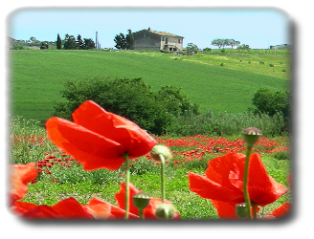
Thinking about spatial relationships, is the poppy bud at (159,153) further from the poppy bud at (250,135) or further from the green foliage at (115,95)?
the green foliage at (115,95)

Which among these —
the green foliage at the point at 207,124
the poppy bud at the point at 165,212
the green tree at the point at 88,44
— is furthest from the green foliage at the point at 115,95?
the green foliage at the point at 207,124

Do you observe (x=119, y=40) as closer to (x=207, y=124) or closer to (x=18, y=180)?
(x=18, y=180)

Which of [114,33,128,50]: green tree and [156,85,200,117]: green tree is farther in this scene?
[156,85,200,117]: green tree

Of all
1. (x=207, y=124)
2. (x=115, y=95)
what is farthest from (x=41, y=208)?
(x=207, y=124)

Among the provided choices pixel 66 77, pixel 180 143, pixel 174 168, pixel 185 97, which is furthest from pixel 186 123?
pixel 66 77

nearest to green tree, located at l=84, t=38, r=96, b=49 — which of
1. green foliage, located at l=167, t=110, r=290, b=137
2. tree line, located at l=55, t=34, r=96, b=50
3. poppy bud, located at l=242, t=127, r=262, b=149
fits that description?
tree line, located at l=55, t=34, r=96, b=50

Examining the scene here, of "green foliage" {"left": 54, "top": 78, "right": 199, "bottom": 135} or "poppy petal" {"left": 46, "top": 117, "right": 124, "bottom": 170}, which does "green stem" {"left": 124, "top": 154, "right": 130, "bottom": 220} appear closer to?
"poppy petal" {"left": 46, "top": 117, "right": 124, "bottom": 170}
